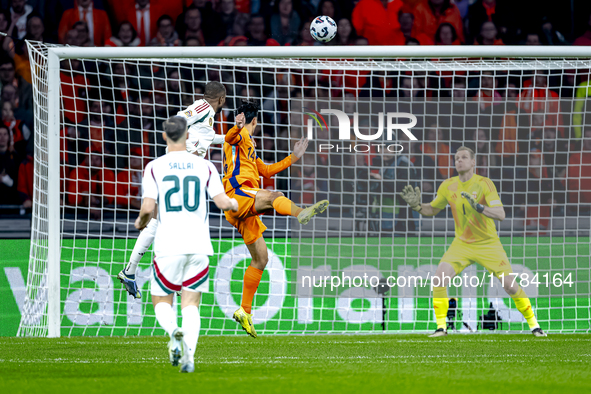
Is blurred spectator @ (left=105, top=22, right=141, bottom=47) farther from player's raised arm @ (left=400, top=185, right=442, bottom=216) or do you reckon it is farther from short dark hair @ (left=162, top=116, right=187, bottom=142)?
short dark hair @ (left=162, top=116, right=187, bottom=142)

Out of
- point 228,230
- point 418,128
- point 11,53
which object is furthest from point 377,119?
point 11,53

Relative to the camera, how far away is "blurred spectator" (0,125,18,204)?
9.67 meters

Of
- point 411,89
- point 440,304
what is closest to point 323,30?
point 411,89

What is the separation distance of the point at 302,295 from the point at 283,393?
493 centimetres

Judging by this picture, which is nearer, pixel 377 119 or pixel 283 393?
pixel 283 393

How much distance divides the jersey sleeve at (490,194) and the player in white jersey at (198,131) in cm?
310

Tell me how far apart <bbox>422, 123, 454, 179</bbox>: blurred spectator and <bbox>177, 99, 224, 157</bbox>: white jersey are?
10.9ft

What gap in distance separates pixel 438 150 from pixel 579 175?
1766 mm

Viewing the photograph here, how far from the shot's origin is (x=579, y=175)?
9258 mm

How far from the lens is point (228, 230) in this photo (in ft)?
29.1

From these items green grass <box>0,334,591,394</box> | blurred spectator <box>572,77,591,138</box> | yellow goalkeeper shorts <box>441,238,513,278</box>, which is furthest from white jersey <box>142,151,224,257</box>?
blurred spectator <box>572,77,591,138</box>

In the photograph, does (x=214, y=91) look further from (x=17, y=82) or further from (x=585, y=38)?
(x=585, y=38)

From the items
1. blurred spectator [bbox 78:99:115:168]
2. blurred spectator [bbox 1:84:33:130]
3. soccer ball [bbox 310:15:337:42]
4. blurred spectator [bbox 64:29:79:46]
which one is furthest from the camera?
blurred spectator [bbox 64:29:79:46]

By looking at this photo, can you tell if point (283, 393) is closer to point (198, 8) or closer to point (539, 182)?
point (539, 182)
